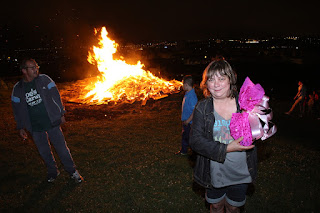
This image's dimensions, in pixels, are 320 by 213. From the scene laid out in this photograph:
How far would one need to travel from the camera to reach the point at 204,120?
2352mm

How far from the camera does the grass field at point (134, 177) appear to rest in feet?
12.8

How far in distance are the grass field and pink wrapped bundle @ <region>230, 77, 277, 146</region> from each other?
7.35 feet

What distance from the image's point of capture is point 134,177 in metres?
4.81

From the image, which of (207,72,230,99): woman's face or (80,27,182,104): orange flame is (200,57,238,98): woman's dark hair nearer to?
(207,72,230,99): woman's face

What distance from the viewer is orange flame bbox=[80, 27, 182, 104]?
544 inches

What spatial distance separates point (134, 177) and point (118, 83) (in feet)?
37.4

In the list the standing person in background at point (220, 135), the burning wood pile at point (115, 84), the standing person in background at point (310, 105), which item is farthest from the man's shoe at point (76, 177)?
the standing person in background at point (310, 105)

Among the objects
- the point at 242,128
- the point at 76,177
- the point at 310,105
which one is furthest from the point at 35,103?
the point at 310,105

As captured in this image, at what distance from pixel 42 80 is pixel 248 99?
3841mm

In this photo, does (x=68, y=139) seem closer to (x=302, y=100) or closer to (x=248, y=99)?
(x=248, y=99)

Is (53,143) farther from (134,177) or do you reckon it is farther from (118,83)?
(118,83)

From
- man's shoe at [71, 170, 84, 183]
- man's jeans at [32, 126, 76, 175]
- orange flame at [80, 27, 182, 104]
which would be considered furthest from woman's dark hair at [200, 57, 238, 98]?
orange flame at [80, 27, 182, 104]

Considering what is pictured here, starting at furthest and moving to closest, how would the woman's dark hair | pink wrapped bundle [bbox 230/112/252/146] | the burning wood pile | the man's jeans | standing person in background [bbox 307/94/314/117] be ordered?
the burning wood pile, standing person in background [bbox 307/94/314/117], the man's jeans, the woman's dark hair, pink wrapped bundle [bbox 230/112/252/146]

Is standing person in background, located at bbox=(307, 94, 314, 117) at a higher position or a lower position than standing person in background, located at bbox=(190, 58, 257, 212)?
lower
